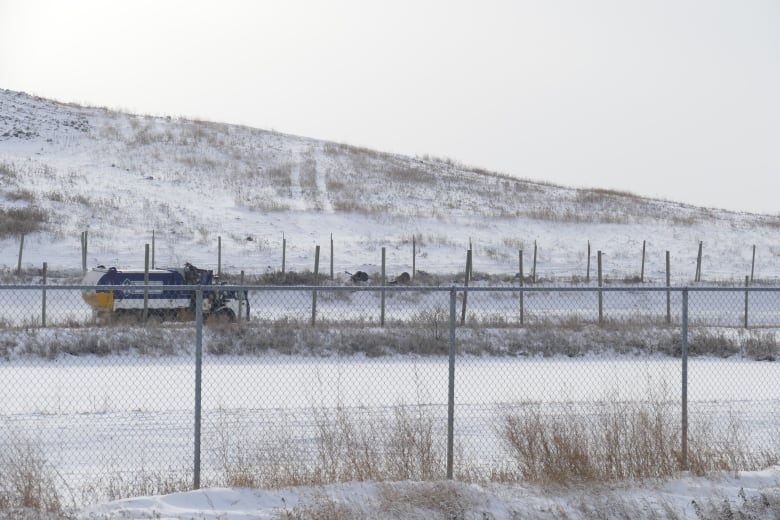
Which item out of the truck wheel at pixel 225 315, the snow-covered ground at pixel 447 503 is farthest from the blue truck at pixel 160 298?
the snow-covered ground at pixel 447 503

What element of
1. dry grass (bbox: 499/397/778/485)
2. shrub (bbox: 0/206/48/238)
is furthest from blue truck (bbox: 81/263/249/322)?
shrub (bbox: 0/206/48/238)

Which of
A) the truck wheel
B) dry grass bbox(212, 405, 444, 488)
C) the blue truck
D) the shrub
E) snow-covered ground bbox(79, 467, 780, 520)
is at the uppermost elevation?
the shrub

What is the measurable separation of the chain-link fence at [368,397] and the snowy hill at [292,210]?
11.7 metres

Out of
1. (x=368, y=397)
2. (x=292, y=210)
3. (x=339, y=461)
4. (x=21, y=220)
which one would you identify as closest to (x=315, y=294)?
(x=368, y=397)

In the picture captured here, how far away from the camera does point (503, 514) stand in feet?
27.1

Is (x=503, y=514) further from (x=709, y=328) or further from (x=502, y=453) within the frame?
(x=709, y=328)

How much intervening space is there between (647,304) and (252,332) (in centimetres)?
1877

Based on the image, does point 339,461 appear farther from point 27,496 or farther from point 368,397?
point 368,397

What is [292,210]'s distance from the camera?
162 ft

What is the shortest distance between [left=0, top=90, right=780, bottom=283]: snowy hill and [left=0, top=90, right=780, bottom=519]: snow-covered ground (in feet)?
0.45

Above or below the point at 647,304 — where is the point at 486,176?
above

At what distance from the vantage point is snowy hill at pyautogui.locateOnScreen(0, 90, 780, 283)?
40500mm

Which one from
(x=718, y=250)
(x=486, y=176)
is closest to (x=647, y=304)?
(x=718, y=250)

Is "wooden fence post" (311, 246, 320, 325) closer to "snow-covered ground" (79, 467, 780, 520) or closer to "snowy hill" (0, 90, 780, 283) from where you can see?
"snow-covered ground" (79, 467, 780, 520)
